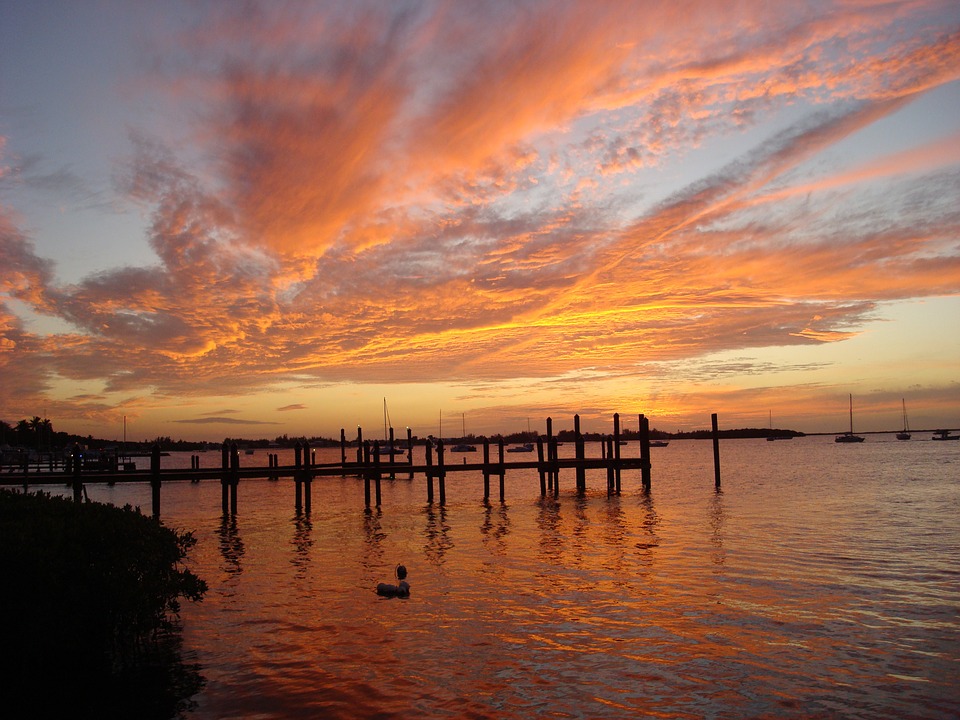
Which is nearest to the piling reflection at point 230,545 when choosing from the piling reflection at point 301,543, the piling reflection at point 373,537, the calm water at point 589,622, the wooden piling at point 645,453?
the calm water at point 589,622

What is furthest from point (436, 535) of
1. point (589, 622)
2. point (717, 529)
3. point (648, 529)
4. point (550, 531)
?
point (589, 622)

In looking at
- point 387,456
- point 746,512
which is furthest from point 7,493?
point 387,456

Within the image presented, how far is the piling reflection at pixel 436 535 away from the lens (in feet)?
71.3

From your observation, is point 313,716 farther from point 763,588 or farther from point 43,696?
point 763,588

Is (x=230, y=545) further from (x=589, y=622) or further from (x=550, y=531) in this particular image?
(x=589, y=622)

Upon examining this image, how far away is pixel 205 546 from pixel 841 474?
178 feet

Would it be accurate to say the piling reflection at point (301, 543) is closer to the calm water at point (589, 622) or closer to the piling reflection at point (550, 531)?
the calm water at point (589, 622)

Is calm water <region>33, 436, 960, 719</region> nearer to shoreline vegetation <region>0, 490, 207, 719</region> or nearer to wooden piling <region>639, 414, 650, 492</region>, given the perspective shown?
shoreline vegetation <region>0, 490, 207, 719</region>

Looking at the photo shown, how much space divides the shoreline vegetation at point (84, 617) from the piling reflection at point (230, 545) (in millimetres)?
8771

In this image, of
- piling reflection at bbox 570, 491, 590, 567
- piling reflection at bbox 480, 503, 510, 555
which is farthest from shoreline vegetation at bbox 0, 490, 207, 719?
piling reflection at bbox 480, 503, 510, 555

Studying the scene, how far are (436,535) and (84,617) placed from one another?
1783 cm

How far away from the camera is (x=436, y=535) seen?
87.5ft

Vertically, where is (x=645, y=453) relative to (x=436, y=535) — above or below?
above

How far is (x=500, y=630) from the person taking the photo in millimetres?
12938
